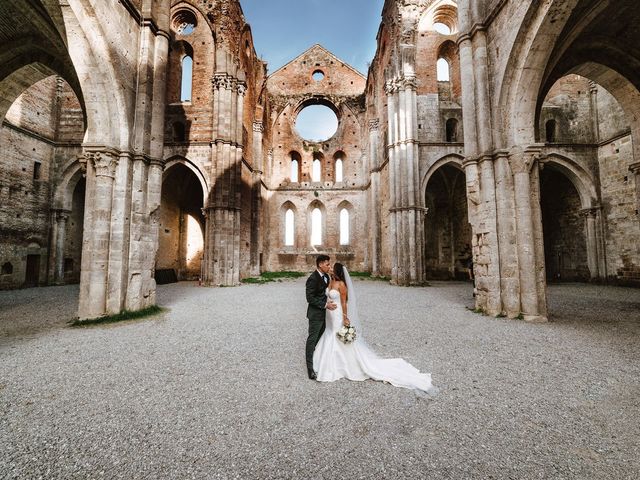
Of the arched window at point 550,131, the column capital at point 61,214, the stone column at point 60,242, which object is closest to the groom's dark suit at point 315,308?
the stone column at point 60,242

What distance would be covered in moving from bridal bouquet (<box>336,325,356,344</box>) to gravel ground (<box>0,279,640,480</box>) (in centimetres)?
49

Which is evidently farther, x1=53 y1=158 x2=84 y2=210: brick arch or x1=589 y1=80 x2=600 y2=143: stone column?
x1=589 y1=80 x2=600 y2=143: stone column

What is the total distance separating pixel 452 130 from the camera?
16469 millimetres

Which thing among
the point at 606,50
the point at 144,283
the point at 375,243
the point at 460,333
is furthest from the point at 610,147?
the point at 144,283

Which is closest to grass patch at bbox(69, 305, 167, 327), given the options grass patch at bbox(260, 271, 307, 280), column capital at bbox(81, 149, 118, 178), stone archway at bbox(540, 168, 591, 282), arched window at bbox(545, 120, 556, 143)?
column capital at bbox(81, 149, 118, 178)

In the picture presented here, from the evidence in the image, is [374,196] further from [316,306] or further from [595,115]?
[316,306]

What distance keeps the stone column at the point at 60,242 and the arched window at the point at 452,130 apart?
21572mm

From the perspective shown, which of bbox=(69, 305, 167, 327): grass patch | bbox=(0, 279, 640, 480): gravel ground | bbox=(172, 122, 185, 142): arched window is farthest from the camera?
bbox=(172, 122, 185, 142): arched window

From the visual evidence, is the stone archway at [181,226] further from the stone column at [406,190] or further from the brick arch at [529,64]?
the brick arch at [529,64]

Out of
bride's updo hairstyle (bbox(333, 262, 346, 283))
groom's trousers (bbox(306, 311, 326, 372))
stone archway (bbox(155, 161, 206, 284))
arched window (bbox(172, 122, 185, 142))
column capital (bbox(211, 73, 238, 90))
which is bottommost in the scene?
groom's trousers (bbox(306, 311, 326, 372))

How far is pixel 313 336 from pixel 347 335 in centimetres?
42

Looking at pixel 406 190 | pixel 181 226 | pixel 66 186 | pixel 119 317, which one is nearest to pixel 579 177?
pixel 406 190

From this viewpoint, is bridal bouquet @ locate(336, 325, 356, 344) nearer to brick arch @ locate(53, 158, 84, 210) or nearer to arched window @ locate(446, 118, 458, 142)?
arched window @ locate(446, 118, 458, 142)

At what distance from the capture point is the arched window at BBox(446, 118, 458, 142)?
16.3 meters
